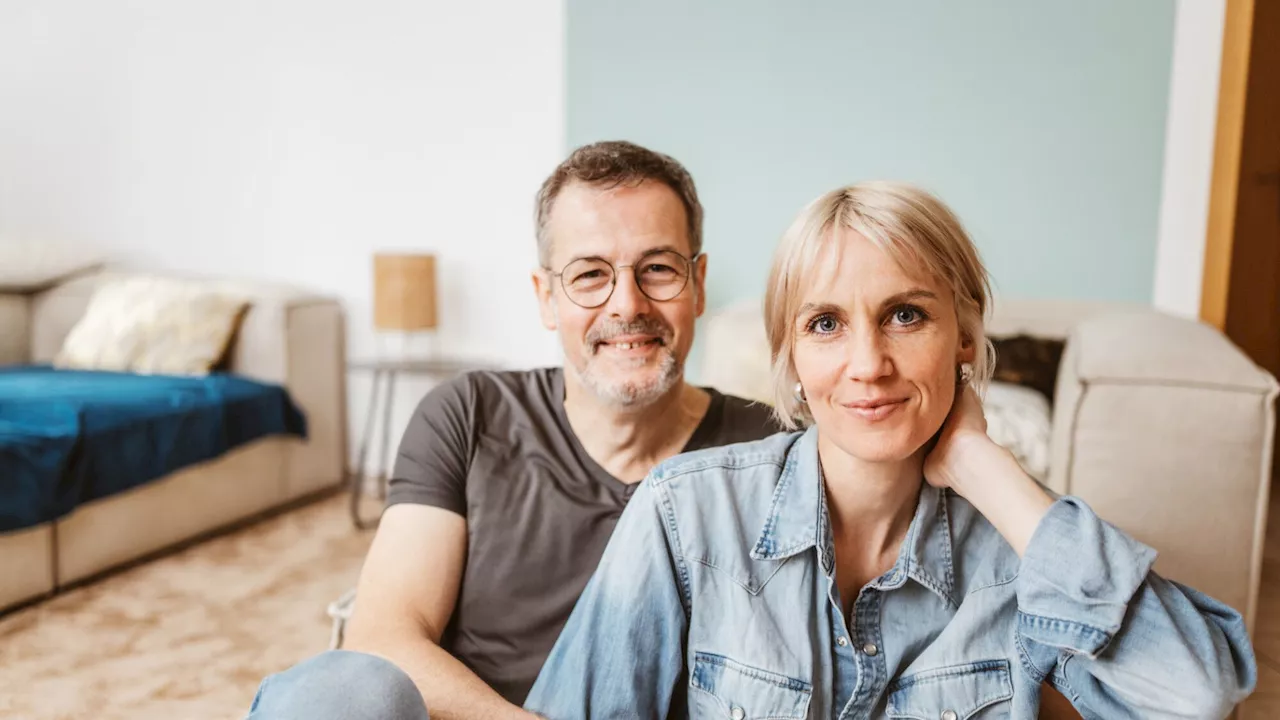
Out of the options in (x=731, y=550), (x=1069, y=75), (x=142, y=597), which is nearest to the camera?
(x=731, y=550)

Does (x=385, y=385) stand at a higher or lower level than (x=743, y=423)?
lower

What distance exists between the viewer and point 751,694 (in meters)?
1.03

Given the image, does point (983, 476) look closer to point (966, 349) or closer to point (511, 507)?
point (966, 349)

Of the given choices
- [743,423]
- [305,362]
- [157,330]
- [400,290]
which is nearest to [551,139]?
[400,290]

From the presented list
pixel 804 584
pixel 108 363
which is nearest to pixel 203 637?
pixel 108 363

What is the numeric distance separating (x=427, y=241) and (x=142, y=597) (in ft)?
5.49

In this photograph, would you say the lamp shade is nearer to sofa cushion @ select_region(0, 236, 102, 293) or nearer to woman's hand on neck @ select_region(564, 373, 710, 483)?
sofa cushion @ select_region(0, 236, 102, 293)

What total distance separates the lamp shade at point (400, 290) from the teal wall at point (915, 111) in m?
0.77

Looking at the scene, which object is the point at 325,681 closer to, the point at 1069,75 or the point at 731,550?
the point at 731,550

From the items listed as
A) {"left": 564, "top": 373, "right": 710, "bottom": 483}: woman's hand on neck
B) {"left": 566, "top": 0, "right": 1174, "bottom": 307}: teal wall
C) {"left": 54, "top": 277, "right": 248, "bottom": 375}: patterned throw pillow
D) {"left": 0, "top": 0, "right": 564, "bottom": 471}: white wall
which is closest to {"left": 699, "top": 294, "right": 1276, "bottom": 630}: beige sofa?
{"left": 564, "top": 373, "right": 710, "bottom": 483}: woman's hand on neck

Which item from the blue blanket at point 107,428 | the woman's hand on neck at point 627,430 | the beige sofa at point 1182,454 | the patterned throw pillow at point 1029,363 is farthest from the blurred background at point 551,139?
the woman's hand on neck at point 627,430

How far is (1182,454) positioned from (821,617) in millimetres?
1209

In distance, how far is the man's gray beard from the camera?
1.38 meters

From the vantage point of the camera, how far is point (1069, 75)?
306 centimetres
